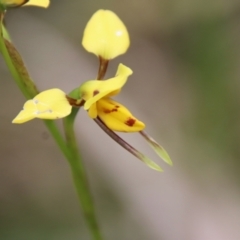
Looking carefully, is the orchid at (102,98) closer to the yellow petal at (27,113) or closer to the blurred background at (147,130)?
the yellow petal at (27,113)

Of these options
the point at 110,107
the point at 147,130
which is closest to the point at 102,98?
the point at 110,107

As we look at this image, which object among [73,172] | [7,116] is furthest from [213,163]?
[73,172]

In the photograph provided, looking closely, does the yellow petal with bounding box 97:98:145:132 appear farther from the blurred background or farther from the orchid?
the blurred background

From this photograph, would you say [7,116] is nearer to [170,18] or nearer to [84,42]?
[170,18]

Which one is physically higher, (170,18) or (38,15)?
(170,18)

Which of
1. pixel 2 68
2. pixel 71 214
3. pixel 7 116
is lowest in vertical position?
pixel 71 214

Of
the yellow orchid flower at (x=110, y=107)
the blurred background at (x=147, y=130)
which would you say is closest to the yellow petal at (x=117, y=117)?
the yellow orchid flower at (x=110, y=107)

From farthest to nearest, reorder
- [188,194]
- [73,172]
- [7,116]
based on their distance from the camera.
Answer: [7,116]
[188,194]
[73,172]
